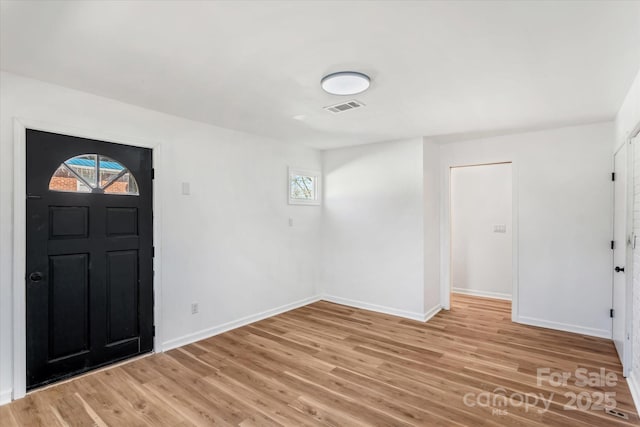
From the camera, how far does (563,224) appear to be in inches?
152

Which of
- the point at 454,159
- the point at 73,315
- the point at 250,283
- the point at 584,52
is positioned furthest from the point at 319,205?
the point at 584,52

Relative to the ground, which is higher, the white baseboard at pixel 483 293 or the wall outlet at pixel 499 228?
the wall outlet at pixel 499 228

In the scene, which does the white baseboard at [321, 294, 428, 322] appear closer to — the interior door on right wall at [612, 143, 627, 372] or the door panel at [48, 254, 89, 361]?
the interior door on right wall at [612, 143, 627, 372]

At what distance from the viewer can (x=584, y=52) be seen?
207cm

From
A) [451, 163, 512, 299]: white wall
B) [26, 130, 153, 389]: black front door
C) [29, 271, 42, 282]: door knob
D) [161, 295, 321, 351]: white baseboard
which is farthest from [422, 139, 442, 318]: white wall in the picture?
[29, 271, 42, 282]: door knob

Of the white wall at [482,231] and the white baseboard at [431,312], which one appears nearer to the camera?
the white baseboard at [431,312]

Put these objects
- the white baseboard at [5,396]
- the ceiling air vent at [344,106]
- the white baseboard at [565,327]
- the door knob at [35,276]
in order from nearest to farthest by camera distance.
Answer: the white baseboard at [5,396]
the door knob at [35,276]
the ceiling air vent at [344,106]
the white baseboard at [565,327]

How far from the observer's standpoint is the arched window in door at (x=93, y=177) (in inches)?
107

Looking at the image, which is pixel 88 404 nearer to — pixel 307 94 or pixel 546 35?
pixel 307 94

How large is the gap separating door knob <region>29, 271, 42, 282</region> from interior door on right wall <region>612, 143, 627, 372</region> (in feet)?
16.1

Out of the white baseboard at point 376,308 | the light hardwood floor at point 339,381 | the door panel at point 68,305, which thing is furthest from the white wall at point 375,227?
the door panel at point 68,305

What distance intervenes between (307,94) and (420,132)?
1.85 meters

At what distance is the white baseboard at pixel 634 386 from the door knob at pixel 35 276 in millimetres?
4577

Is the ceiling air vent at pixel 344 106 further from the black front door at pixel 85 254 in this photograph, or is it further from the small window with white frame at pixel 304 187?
the black front door at pixel 85 254
